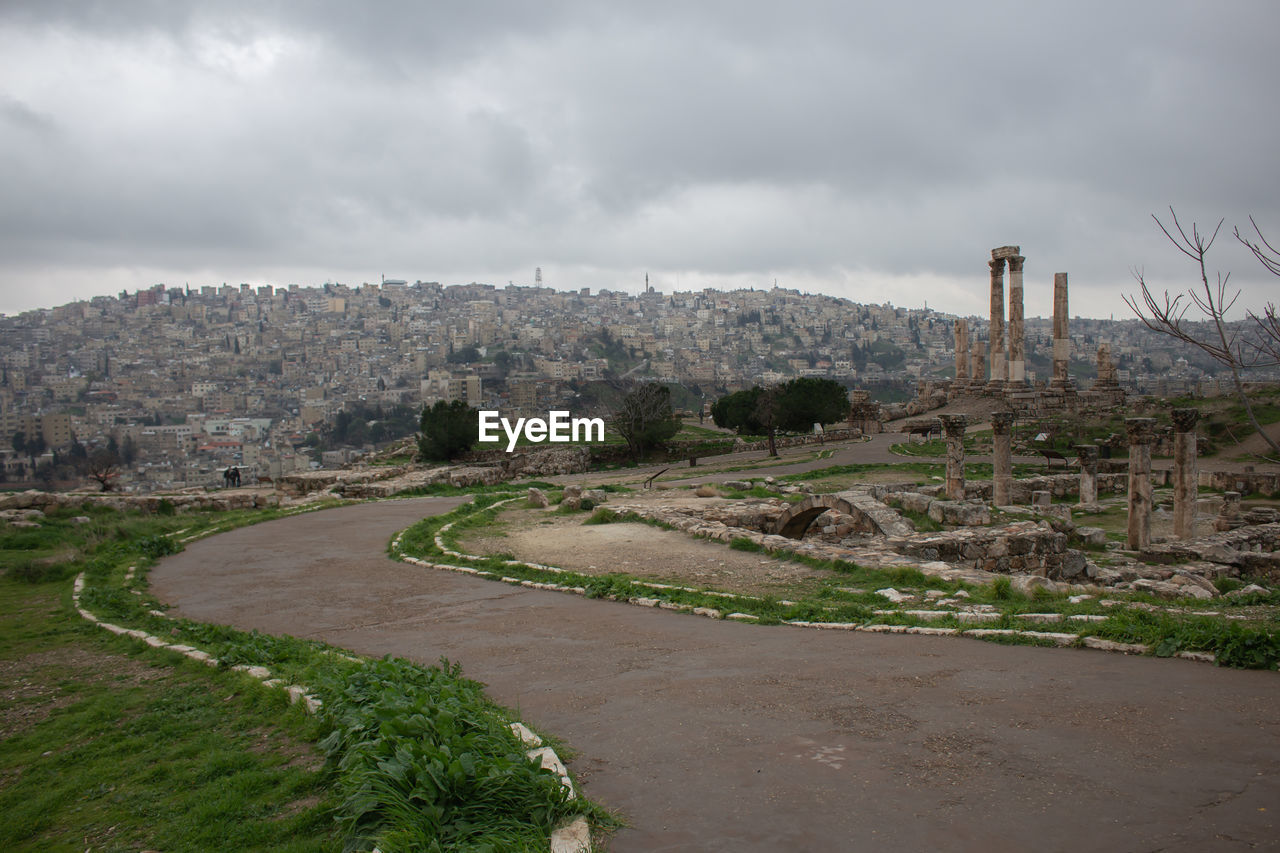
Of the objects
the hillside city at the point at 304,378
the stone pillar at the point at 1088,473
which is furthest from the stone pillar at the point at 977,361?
the stone pillar at the point at 1088,473

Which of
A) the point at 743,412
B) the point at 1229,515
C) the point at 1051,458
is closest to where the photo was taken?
the point at 1229,515

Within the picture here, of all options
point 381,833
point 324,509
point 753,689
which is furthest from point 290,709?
point 324,509

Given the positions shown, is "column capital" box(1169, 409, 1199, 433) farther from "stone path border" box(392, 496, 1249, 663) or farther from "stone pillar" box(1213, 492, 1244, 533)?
"stone path border" box(392, 496, 1249, 663)

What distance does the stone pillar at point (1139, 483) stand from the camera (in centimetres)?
1719

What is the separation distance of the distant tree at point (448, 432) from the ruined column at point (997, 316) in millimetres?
31275

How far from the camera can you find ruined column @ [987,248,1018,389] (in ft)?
149

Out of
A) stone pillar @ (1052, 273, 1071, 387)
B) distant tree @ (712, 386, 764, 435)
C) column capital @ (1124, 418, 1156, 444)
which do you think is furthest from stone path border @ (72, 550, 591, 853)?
stone pillar @ (1052, 273, 1071, 387)

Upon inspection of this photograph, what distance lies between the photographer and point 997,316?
150 ft

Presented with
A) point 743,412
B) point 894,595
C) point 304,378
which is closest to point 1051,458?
point 743,412

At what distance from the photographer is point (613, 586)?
Answer: 1175 centimetres

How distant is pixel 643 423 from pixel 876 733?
126ft

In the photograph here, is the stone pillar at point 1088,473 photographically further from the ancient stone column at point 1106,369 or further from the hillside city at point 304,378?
the ancient stone column at point 1106,369

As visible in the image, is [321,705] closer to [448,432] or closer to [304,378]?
[448,432]

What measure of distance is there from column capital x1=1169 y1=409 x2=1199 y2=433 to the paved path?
12.6 m
